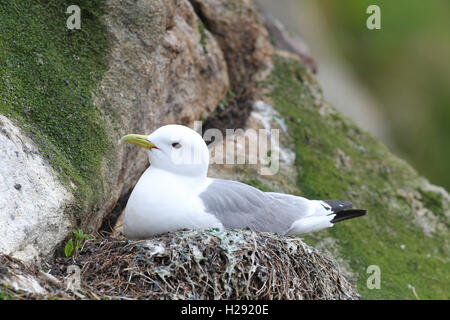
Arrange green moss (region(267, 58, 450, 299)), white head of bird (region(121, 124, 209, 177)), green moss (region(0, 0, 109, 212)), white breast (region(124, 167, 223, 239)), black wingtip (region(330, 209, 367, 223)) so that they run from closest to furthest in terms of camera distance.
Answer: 1. white breast (region(124, 167, 223, 239))
2. green moss (region(0, 0, 109, 212))
3. white head of bird (region(121, 124, 209, 177))
4. black wingtip (region(330, 209, 367, 223))
5. green moss (region(267, 58, 450, 299))

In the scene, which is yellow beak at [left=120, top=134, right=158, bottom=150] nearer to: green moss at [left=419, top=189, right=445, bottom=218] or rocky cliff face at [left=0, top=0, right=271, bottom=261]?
rocky cliff face at [left=0, top=0, right=271, bottom=261]

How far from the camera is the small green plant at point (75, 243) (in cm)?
504

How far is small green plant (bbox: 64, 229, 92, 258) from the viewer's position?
16.5 feet

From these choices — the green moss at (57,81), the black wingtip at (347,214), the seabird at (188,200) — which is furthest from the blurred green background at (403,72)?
the seabird at (188,200)

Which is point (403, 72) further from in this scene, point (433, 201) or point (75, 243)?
point (75, 243)

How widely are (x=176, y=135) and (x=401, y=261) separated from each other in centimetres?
356

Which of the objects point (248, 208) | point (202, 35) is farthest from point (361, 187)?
point (248, 208)

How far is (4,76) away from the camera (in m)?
5.42

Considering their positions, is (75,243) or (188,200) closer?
(75,243)

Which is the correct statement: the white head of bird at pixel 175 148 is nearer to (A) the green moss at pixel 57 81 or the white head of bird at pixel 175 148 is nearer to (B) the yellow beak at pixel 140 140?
(B) the yellow beak at pixel 140 140

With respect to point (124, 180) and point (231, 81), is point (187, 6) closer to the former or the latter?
point (231, 81)

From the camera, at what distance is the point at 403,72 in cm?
1584

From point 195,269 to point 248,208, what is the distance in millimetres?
1080

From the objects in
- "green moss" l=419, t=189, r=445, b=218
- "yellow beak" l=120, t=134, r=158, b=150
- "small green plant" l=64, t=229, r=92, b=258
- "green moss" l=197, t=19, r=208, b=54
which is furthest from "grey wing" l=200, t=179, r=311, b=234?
"green moss" l=419, t=189, r=445, b=218
